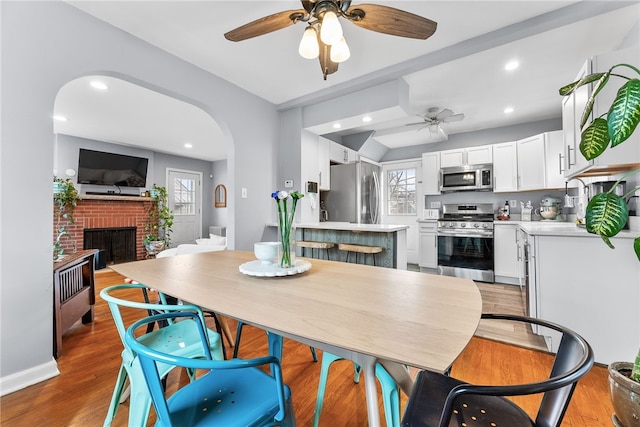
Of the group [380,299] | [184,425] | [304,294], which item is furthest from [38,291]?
[380,299]

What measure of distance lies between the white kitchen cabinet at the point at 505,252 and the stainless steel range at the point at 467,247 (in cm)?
7

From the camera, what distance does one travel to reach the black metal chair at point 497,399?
0.59m

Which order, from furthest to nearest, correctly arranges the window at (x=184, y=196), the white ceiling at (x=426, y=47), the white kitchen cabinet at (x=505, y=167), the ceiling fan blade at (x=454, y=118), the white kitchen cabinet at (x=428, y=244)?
the window at (x=184, y=196) → the white kitchen cabinet at (x=428, y=244) → the white kitchen cabinet at (x=505, y=167) → the ceiling fan blade at (x=454, y=118) → the white ceiling at (x=426, y=47)

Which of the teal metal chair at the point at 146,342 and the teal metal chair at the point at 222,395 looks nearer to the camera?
the teal metal chair at the point at 222,395

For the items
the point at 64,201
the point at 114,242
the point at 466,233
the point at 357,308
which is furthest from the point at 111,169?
the point at 466,233

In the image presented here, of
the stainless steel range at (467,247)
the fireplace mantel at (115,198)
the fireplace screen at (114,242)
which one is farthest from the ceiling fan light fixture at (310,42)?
the fireplace screen at (114,242)

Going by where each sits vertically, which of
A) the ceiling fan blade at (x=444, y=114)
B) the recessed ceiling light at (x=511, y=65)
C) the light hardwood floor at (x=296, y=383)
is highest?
the recessed ceiling light at (x=511, y=65)

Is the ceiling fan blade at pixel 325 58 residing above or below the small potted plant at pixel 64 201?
above

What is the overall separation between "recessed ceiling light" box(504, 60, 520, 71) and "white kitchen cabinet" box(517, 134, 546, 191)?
5.40 ft

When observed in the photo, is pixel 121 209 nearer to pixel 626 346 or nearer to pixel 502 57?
pixel 502 57

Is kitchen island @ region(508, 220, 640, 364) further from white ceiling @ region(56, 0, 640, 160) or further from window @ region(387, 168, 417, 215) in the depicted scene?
window @ region(387, 168, 417, 215)

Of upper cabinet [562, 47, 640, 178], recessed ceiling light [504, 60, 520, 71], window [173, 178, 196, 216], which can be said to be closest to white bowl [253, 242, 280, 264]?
upper cabinet [562, 47, 640, 178]

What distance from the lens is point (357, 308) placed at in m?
0.83

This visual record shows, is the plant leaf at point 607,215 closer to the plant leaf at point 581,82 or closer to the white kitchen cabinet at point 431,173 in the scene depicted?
the plant leaf at point 581,82
